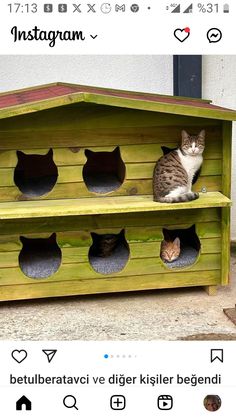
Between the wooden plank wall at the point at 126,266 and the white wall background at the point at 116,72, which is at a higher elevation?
the white wall background at the point at 116,72

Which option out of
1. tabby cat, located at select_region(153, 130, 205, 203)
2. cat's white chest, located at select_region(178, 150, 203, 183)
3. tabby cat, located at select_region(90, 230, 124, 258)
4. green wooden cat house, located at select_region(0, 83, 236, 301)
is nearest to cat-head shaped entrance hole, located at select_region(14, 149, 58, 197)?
green wooden cat house, located at select_region(0, 83, 236, 301)

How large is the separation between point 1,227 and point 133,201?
72 centimetres

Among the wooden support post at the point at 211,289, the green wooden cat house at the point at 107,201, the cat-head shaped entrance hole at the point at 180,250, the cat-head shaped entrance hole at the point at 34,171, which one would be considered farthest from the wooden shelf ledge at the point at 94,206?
the wooden support post at the point at 211,289

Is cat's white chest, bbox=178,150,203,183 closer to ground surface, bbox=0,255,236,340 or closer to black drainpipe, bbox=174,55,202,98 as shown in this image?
ground surface, bbox=0,255,236,340

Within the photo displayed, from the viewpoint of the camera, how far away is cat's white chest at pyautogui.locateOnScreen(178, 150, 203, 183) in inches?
136

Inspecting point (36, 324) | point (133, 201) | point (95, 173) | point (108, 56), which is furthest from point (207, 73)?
point (36, 324)

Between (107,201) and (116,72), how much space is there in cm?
142

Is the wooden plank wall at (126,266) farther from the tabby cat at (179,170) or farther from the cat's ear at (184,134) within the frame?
the cat's ear at (184,134)

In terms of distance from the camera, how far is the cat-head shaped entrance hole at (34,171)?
3754 millimetres

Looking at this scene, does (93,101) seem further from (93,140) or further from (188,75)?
(188,75)

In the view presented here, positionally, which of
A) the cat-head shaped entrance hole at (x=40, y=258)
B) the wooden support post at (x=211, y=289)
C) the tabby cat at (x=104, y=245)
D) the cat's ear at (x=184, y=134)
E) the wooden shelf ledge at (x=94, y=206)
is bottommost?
the wooden support post at (x=211, y=289)

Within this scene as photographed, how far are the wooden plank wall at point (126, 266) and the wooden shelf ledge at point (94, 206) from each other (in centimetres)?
9

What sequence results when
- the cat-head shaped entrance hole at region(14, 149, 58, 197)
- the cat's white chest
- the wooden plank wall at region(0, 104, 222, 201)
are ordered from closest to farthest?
the wooden plank wall at region(0, 104, 222, 201), the cat's white chest, the cat-head shaped entrance hole at region(14, 149, 58, 197)

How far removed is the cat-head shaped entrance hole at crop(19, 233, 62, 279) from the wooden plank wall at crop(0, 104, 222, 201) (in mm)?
404
